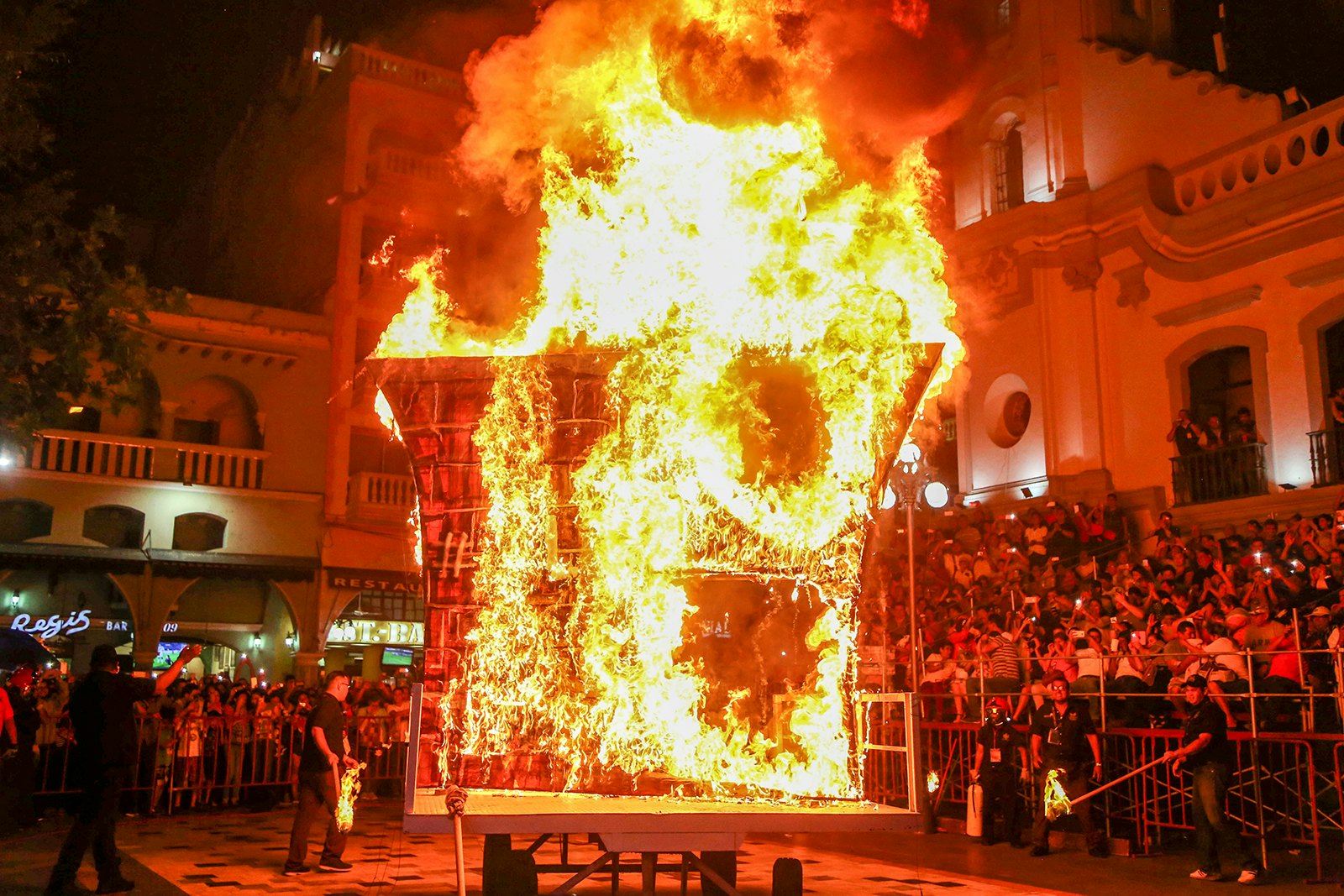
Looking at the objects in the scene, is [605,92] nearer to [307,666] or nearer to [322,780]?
[322,780]

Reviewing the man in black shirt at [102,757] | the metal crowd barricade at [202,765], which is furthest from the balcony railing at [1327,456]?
the man in black shirt at [102,757]

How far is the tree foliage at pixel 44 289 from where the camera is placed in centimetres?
1117

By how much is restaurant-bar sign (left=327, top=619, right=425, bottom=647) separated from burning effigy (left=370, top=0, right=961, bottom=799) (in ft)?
58.2

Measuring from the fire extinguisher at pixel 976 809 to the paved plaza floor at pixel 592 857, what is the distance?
0.81ft

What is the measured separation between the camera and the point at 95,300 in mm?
11945

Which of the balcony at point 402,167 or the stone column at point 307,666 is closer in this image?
the stone column at point 307,666

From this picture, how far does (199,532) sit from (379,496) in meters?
3.55

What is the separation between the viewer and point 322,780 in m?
9.69

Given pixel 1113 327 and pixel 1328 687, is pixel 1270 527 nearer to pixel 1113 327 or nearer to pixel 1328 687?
pixel 1328 687

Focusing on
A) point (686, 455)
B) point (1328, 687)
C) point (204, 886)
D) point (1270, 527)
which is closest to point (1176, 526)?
point (1270, 527)

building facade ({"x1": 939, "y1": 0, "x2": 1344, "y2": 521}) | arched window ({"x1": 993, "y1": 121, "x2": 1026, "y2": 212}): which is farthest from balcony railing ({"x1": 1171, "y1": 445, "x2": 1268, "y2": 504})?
arched window ({"x1": 993, "y1": 121, "x2": 1026, "y2": 212})

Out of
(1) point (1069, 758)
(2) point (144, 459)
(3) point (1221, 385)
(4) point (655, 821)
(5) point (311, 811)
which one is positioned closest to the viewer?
(4) point (655, 821)

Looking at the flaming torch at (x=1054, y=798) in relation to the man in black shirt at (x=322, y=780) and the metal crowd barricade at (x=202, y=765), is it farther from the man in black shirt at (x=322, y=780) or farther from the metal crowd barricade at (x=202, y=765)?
the metal crowd barricade at (x=202, y=765)

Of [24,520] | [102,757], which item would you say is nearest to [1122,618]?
[102,757]
